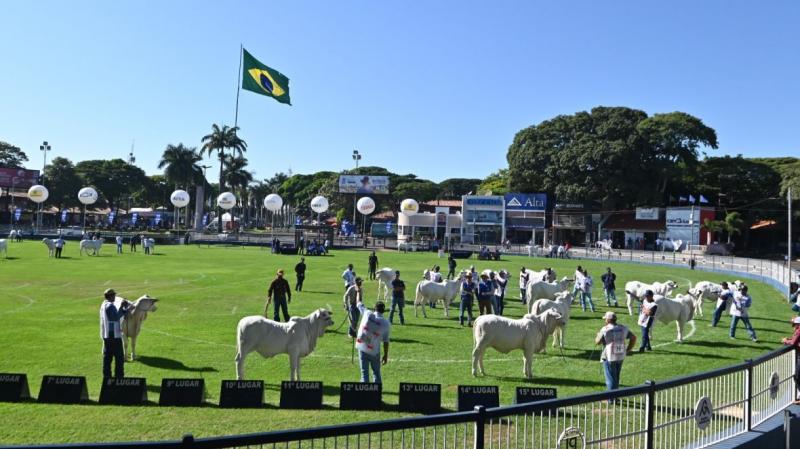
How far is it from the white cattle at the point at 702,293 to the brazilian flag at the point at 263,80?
38.4m

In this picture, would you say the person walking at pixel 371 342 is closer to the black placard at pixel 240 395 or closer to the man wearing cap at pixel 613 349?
the black placard at pixel 240 395

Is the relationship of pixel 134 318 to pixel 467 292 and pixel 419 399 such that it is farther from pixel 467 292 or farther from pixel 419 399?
pixel 467 292

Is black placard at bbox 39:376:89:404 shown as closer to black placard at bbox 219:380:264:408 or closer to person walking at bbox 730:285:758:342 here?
black placard at bbox 219:380:264:408

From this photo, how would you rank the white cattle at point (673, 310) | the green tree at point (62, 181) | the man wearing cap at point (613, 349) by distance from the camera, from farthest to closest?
the green tree at point (62, 181) → the white cattle at point (673, 310) → the man wearing cap at point (613, 349)

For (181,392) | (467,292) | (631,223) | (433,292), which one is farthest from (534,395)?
(631,223)

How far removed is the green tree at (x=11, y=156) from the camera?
117 meters

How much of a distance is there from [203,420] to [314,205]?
213 ft

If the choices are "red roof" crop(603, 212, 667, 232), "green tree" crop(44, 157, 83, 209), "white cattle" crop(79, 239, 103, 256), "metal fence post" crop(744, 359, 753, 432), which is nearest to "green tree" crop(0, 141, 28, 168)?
"green tree" crop(44, 157, 83, 209)

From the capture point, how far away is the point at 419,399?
11273 mm

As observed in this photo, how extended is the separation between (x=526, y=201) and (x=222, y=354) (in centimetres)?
8163

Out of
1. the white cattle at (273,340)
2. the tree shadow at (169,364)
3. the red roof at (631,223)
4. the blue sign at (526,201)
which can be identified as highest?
the blue sign at (526,201)

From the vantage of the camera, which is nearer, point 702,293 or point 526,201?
point 702,293

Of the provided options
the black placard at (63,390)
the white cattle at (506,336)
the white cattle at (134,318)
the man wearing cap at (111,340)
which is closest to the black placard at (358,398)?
the white cattle at (506,336)

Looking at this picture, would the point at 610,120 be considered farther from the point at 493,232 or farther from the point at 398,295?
the point at 398,295
